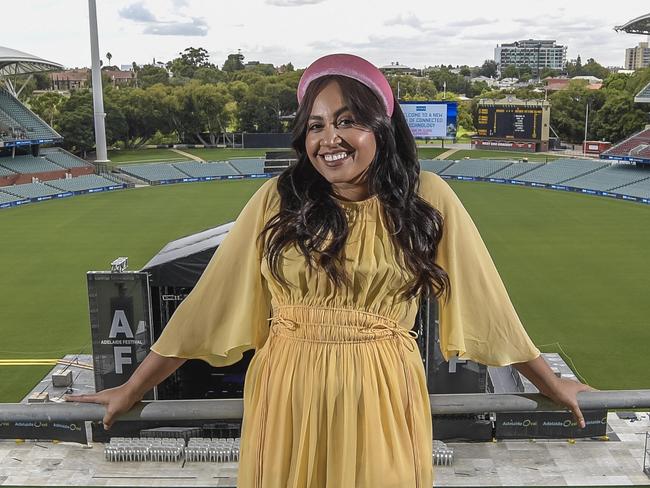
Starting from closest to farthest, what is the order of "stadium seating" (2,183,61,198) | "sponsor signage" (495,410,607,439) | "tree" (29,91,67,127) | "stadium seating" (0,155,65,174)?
"sponsor signage" (495,410,607,439)
"stadium seating" (2,183,61,198)
"stadium seating" (0,155,65,174)
"tree" (29,91,67,127)

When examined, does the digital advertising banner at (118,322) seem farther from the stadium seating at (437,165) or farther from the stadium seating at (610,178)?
the stadium seating at (437,165)

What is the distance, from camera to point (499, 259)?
24016 mm

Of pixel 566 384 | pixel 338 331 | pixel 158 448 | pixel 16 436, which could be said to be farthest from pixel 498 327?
pixel 16 436

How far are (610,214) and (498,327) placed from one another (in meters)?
34.4

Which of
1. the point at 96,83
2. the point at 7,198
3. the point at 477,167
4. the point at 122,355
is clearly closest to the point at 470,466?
the point at 122,355

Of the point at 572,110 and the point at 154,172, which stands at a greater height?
the point at 572,110

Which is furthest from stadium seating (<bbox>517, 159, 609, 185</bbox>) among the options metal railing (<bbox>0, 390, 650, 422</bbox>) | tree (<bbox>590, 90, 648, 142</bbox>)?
metal railing (<bbox>0, 390, 650, 422</bbox>)

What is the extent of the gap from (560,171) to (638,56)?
160 m

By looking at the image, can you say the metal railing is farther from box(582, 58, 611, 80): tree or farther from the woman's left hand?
box(582, 58, 611, 80): tree

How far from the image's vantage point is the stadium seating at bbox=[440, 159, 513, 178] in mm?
48031

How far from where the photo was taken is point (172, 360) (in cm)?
212

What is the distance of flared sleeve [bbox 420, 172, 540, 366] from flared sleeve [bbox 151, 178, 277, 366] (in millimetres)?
537

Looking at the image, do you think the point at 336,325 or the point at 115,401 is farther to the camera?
the point at 115,401

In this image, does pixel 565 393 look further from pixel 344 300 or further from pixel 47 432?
pixel 47 432
